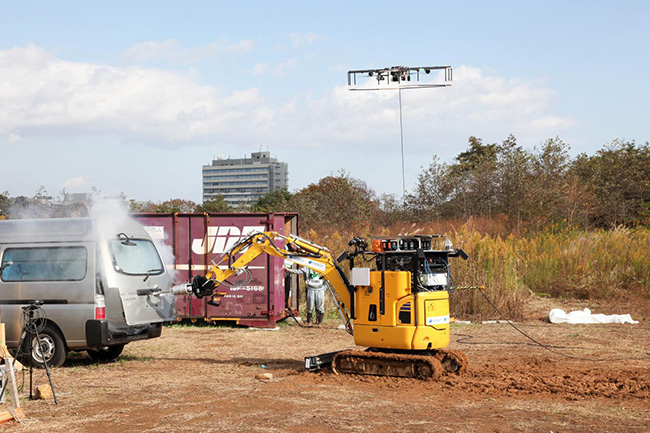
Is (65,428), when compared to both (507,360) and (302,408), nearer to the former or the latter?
(302,408)

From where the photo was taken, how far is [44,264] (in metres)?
11.8

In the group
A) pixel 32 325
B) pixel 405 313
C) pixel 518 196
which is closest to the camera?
pixel 405 313

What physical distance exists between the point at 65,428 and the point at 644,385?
7.51 meters

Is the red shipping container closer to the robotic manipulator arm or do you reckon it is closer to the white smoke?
the white smoke

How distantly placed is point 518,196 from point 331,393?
2258 cm

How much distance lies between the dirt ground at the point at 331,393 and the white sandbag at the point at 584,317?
313 cm

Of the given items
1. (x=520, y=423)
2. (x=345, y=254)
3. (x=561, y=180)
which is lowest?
(x=520, y=423)

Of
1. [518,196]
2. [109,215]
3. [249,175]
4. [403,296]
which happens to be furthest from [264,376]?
[249,175]

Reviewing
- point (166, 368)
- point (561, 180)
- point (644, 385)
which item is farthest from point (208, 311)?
point (561, 180)

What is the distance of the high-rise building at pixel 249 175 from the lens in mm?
123812

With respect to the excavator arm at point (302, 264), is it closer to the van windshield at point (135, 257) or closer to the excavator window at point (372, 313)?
the excavator window at point (372, 313)

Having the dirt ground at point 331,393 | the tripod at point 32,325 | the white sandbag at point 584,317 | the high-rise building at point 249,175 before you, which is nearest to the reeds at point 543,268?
the white sandbag at point 584,317

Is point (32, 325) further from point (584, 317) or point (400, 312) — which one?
point (584, 317)

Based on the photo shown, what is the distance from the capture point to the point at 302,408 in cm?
873
